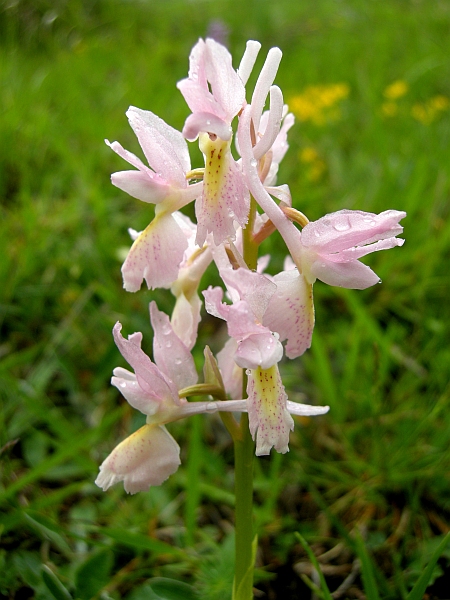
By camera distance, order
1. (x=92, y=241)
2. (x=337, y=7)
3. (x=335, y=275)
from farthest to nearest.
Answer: (x=337, y=7) → (x=92, y=241) → (x=335, y=275)

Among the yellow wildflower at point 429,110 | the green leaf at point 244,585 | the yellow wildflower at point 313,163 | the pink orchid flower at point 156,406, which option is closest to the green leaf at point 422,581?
the green leaf at point 244,585

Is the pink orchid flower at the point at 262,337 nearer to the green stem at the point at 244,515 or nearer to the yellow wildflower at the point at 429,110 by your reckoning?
the green stem at the point at 244,515

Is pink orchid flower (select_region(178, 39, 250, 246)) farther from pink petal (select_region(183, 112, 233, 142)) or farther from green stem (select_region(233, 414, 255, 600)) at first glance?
green stem (select_region(233, 414, 255, 600))

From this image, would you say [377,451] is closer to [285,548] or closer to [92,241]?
[285,548]

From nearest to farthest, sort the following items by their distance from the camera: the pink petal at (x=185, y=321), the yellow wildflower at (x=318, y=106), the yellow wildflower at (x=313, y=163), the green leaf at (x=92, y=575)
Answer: the pink petal at (x=185, y=321) < the green leaf at (x=92, y=575) < the yellow wildflower at (x=313, y=163) < the yellow wildflower at (x=318, y=106)

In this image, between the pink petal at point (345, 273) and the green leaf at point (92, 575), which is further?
the green leaf at point (92, 575)

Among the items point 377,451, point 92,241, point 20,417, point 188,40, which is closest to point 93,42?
point 188,40

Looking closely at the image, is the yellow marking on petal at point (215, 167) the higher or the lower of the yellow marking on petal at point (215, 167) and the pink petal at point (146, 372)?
the higher
